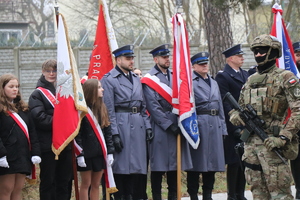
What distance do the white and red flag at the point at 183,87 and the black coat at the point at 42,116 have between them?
189 centimetres

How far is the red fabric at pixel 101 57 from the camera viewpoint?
10133 mm

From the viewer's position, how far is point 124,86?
9.09 meters

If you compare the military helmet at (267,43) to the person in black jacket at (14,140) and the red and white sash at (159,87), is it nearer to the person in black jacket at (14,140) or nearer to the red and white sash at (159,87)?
the red and white sash at (159,87)

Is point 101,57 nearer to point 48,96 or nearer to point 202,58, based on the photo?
point 202,58

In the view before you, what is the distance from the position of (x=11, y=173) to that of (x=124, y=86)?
222 centimetres

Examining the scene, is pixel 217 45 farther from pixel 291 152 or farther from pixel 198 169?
pixel 291 152

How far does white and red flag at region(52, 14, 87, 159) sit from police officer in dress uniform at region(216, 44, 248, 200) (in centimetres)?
251

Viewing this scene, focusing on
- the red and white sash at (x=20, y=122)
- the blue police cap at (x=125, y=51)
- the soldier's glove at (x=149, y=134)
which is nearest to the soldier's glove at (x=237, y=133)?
the soldier's glove at (x=149, y=134)

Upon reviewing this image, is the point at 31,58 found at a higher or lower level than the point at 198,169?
higher

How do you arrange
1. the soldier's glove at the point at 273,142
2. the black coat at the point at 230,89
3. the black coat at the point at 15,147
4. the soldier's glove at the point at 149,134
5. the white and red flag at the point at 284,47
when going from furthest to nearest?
the white and red flag at the point at 284,47 → the black coat at the point at 230,89 → the soldier's glove at the point at 149,134 → the black coat at the point at 15,147 → the soldier's glove at the point at 273,142

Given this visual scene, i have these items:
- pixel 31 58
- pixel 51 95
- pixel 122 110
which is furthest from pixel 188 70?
pixel 31 58

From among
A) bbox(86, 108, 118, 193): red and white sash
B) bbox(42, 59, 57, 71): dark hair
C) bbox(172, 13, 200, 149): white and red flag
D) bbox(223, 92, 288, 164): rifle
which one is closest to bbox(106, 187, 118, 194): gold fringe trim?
bbox(86, 108, 118, 193): red and white sash

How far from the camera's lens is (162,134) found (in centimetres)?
931

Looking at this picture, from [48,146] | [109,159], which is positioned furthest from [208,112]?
[48,146]
